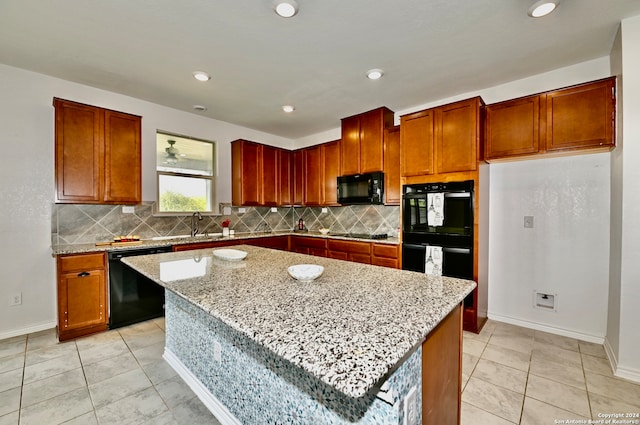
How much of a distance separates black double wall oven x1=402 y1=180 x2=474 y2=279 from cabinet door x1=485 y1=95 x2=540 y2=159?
0.48 m

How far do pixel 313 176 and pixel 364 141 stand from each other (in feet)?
3.63

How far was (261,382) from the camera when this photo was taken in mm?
1312

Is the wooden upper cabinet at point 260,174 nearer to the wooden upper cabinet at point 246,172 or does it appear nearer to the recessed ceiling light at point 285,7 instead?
the wooden upper cabinet at point 246,172

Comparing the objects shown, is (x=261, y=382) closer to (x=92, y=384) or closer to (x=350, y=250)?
(x=92, y=384)

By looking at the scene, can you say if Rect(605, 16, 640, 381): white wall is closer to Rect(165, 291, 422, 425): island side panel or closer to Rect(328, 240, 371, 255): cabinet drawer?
Rect(165, 291, 422, 425): island side panel

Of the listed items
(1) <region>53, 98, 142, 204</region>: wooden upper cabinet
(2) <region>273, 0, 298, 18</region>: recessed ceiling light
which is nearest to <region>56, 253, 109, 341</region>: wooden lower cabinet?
(1) <region>53, 98, 142, 204</region>: wooden upper cabinet

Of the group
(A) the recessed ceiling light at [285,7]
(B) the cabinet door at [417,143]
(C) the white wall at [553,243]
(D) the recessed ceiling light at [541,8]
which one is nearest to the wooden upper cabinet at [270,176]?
(B) the cabinet door at [417,143]

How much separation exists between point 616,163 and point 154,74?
424 centimetres

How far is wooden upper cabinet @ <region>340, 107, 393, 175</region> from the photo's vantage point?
3.71 meters

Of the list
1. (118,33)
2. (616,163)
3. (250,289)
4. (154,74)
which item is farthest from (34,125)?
(616,163)

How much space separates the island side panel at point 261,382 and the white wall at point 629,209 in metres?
2.13

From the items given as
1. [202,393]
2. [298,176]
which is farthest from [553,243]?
[298,176]

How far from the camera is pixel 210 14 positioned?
192 centimetres

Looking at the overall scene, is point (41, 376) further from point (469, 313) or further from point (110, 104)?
point (469, 313)
